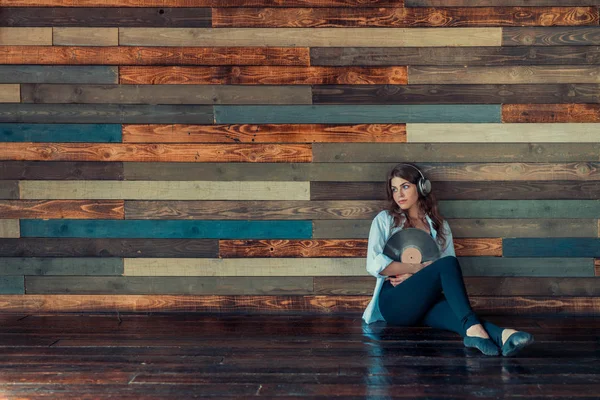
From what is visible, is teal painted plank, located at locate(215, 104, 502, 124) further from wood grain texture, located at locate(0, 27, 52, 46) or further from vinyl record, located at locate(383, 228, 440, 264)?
wood grain texture, located at locate(0, 27, 52, 46)

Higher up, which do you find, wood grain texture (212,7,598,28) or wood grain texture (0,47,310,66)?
wood grain texture (212,7,598,28)

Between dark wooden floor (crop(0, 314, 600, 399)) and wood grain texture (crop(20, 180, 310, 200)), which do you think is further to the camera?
wood grain texture (crop(20, 180, 310, 200))

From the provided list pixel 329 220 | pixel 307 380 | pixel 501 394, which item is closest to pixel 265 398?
pixel 307 380

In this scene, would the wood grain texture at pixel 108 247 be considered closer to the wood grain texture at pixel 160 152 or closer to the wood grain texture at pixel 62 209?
the wood grain texture at pixel 62 209

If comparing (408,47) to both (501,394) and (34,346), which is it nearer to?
(501,394)

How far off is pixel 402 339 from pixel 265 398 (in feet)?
3.72

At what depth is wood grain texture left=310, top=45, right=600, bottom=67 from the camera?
13.1 ft

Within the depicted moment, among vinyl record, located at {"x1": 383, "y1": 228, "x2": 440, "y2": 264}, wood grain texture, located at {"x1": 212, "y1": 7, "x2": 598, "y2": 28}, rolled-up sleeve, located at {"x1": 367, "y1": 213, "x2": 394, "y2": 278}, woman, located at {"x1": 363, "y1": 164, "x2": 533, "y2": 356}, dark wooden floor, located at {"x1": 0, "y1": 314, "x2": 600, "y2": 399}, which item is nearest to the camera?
dark wooden floor, located at {"x1": 0, "y1": 314, "x2": 600, "y2": 399}

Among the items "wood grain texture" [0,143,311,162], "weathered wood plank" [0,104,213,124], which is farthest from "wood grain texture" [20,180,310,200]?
"weathered wood plank" [0,104,213,124]

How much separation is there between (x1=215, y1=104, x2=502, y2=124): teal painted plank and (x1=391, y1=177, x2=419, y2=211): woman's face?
47 centimetres

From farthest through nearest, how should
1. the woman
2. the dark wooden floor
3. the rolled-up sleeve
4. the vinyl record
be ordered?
the vinyl record, the rolled-up sleeve, the woman, the dark wooden floor

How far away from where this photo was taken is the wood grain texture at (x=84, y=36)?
3992 millimetres

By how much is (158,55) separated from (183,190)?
2.93 ft

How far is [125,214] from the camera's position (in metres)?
4.04
